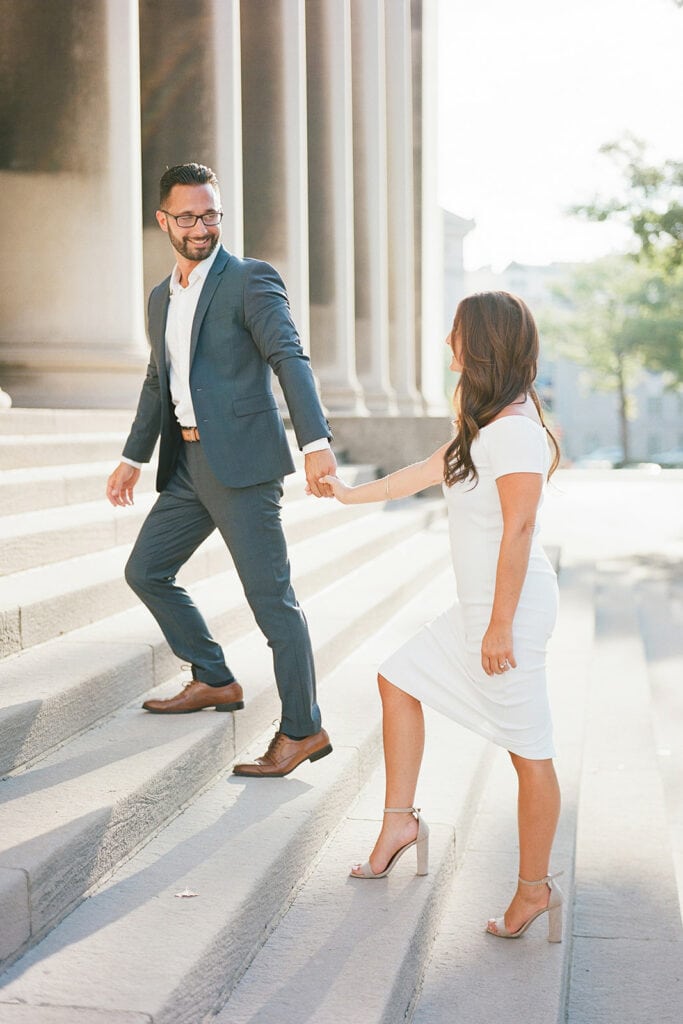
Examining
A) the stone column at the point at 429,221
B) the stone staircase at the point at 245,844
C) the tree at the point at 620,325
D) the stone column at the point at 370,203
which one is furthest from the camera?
the tree at the point at 620,325

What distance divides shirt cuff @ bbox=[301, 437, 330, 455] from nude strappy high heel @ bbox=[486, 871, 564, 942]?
1.45m

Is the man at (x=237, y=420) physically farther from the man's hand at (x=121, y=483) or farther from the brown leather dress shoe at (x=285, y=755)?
the man's hand at (x=121, y=483)

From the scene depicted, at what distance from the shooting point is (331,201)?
14992mm

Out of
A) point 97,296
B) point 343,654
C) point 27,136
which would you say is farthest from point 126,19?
point 343,654

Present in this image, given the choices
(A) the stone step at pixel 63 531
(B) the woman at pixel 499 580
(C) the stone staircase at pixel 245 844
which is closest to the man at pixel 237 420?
(C) the stone staircase at pixel 245 844

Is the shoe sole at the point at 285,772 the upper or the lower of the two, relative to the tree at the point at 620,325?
lower

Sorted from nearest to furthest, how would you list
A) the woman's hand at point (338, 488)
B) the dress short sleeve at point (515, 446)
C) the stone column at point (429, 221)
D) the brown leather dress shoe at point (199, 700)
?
1. the dress short sleeve at point (515, 446)
2. the woman's hand at point (338, 488)
3. the brown leather dress shoe at point (199, 700)
4. the stone column at point (429, 221)

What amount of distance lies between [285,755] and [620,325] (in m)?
51.8

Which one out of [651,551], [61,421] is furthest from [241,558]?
[651,551]

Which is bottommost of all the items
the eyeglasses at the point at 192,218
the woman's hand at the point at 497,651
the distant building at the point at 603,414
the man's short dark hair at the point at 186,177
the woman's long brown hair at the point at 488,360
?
the distant building at the point at 603,414

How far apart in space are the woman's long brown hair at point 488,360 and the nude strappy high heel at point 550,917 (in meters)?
1.18

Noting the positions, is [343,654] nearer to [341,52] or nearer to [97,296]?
[97,296]

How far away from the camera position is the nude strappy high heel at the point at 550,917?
3434mm

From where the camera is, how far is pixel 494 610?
3180 millimetres
